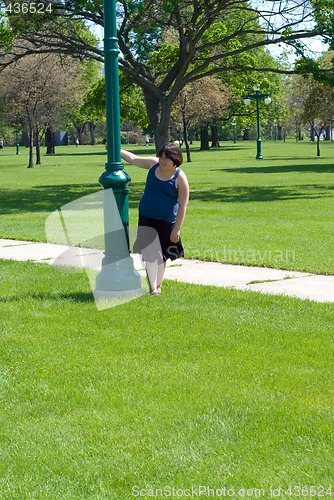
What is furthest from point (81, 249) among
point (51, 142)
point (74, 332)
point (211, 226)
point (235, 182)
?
point (51, 142)

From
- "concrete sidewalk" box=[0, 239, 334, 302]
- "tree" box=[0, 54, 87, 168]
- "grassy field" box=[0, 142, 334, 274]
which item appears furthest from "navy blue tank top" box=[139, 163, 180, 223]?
"tree" box=[0, 54, 87, 168]

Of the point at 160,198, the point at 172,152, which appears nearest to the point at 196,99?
the point at 160,198

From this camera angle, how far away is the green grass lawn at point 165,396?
3.25 meters

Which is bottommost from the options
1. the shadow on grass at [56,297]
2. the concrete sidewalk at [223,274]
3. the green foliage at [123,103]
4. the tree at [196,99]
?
the shadow on grass at [56,297]

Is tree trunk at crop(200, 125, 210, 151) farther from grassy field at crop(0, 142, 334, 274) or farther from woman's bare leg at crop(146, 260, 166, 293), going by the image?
woman's bare leg at crop(146, 260, 166, 293)

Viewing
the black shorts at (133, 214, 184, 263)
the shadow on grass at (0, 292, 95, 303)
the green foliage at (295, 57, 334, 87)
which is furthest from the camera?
the green foliage at (295, 57, 334, 87)

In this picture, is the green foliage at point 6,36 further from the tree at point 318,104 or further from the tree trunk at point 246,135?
the tree trunk at point 246,135

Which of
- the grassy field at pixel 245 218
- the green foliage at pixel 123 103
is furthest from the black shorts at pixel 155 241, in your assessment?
the green foliage at pixel 123 103

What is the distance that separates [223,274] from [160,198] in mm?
1529

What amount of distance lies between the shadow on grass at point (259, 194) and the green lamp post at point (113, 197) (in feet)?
36.7

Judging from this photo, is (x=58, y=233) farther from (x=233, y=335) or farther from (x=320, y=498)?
(x=320, y=498)

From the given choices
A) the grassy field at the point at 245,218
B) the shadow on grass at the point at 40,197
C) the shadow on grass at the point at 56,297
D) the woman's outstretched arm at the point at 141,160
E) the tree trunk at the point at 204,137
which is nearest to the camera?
the shadow on grass at the point at 56,297

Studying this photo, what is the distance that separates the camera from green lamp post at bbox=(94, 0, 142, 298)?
6.67m

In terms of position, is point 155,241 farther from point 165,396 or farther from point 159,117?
point 159,117
